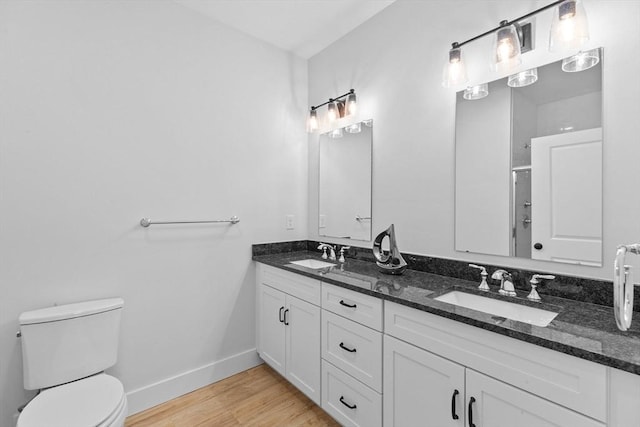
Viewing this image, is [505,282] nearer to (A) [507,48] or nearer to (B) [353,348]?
(B) [353,348]

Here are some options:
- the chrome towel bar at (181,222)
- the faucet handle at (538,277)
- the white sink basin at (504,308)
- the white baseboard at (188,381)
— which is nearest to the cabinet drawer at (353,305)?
the white sink basin at (504,308)

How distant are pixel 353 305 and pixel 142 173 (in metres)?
1.53

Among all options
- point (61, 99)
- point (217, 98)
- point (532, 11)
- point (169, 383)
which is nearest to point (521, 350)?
point (532, 11)

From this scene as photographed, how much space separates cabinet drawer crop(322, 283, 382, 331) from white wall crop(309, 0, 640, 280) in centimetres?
59

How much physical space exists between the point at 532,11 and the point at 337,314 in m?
1.78

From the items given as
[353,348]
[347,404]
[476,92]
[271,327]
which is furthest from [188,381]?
[476,92]

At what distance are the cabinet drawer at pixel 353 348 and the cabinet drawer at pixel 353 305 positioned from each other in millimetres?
33

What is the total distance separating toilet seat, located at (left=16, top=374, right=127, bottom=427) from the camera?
1174mm

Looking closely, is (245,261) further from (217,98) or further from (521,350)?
(521,350)

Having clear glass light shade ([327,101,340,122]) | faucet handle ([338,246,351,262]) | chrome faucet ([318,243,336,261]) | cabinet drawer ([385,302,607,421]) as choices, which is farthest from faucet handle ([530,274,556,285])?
clear glass light shade ([327,101,340,122])

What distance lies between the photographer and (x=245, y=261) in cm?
236

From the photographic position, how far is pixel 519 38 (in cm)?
144

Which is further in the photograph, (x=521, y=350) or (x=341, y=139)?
(x=341, y=139)

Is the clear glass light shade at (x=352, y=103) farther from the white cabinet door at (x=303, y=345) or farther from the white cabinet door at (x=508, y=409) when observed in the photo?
the white cabinet door at (x=508, y=409)
